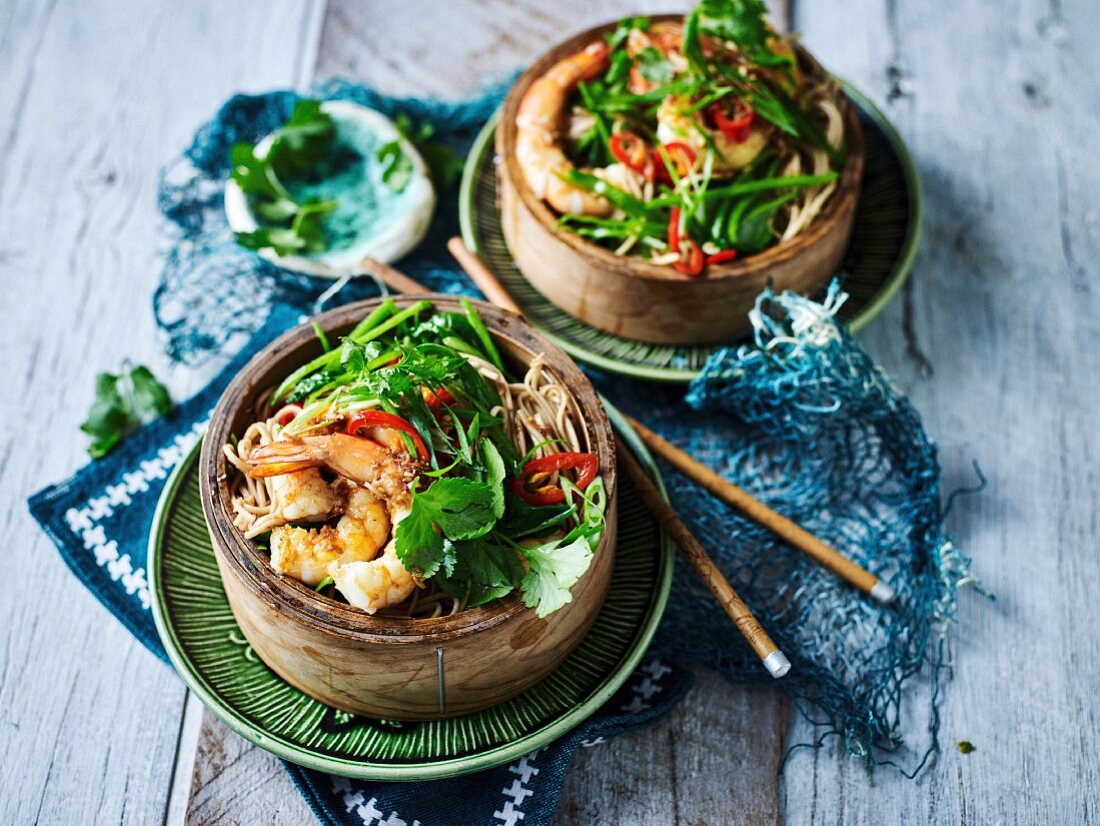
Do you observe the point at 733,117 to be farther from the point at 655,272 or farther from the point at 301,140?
the point at 301,140

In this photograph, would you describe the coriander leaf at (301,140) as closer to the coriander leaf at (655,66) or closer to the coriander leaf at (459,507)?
the coriander leaf at (655,66)

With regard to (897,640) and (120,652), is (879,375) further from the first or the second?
(120,652)

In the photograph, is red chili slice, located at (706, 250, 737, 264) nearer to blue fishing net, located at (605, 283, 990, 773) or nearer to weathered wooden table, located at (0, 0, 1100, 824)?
blue fishing net, located at (605, 283, 990, 773)

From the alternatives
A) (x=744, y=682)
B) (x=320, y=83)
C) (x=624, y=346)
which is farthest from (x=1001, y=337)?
(x=320, y=83)

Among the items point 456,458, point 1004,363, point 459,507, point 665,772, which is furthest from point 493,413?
point 1004,363

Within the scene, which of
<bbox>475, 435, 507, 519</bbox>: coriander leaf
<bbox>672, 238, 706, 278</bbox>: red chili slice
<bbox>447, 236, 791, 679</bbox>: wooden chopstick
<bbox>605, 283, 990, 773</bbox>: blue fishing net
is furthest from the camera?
<bbox>672, 238, 706, 278</bbox>: red chili slice

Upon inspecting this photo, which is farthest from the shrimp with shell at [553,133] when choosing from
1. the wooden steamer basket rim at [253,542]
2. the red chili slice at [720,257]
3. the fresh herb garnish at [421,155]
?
the wooden steamer basket rim at [253,542]

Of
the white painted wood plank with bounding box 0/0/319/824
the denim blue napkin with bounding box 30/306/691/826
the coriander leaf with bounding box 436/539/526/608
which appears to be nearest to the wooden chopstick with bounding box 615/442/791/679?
the denim blue napkin with bounding box 30/306/691/826
